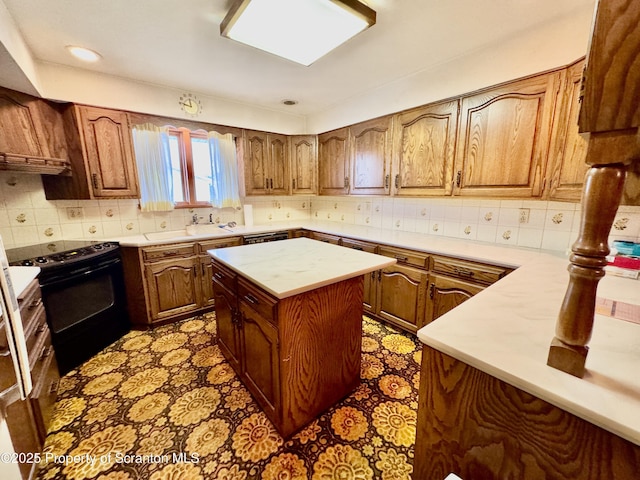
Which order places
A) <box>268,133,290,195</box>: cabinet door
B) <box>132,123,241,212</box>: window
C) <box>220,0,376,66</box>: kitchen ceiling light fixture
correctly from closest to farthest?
<box>220,0,376,66</box>: kitchen ceiling light fixture → <box>132,123,241,212</box>: window → <box>268,133,290,195</box>: cabinet door

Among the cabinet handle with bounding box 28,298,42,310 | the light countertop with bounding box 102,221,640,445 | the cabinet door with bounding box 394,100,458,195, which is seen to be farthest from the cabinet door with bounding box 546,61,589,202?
the cabinet handle with bounding box 28,298,42,310

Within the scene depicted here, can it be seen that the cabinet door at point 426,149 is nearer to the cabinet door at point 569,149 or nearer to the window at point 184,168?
the cabinet door at point 569,149

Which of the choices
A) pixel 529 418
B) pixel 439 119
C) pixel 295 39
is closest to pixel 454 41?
pixel 439 119

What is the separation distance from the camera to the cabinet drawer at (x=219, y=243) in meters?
2.81

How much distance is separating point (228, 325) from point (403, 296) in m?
1.55

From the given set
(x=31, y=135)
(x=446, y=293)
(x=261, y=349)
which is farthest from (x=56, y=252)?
(x=446, y=293)

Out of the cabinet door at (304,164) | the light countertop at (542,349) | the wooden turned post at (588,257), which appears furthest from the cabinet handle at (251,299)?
the cabinet door at (304,164)

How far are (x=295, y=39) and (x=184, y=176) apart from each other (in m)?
2.13

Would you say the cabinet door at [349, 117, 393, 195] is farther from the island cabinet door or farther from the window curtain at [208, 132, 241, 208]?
the island cabinet door

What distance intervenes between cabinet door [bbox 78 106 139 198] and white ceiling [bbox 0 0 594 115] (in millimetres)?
420

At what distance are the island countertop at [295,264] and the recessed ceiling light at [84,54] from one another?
187 cm

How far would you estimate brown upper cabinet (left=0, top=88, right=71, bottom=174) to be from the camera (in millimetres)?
1896

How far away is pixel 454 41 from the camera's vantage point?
Answer: 1.93 m

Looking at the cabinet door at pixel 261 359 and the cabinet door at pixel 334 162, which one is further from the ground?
the cabinet door at pixel 334 162
